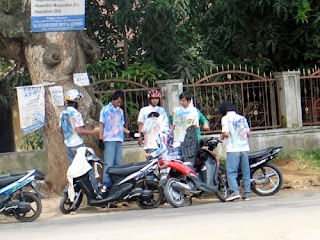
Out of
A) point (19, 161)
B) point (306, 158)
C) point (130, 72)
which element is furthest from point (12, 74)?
point (306, 158)

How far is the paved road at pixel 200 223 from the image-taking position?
9133 mm

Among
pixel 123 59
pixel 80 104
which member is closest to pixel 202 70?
pixel 123 59

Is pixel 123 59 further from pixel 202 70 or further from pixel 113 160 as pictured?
pixel 113 160

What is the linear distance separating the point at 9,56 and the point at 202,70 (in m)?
4.71

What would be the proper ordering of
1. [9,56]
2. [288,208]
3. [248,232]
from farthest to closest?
[9,56], [288,208], [248,232]

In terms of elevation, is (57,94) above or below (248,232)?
above

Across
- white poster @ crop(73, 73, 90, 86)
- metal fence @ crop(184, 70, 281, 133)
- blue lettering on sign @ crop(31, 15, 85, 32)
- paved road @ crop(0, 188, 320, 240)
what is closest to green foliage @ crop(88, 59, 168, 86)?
metal fence @ crop(184, 70, 281, 133)

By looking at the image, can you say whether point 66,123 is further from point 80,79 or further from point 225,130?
point 225,130

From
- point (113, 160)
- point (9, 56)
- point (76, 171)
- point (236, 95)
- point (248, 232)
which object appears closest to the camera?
point (248, 232)

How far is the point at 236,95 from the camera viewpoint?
16328 millimetres

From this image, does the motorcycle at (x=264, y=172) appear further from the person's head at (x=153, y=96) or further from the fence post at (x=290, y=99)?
the fence post at (x=290, y=99)

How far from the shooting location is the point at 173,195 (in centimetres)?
1255

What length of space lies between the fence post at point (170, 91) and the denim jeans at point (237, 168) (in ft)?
8.95

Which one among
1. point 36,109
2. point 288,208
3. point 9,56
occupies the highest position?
point 9,56
